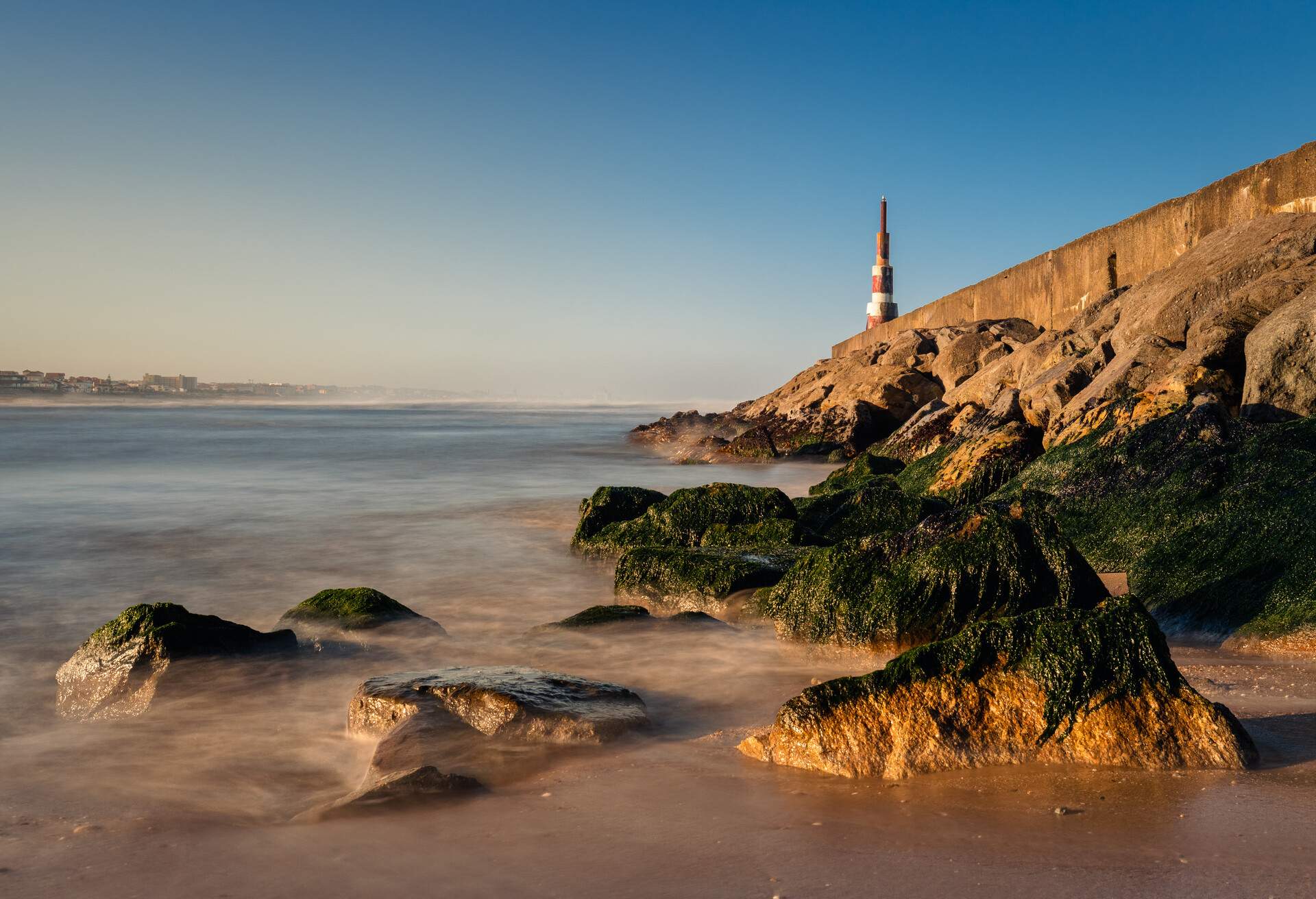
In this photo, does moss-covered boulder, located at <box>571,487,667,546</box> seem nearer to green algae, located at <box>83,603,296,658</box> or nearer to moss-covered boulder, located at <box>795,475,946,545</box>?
moss-covered boulder, located at <box>795,475,946,545</box>

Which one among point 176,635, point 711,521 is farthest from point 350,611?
point 711,521

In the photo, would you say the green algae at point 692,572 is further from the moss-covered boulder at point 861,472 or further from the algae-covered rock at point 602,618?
the moss-covered boulder at point 861,472

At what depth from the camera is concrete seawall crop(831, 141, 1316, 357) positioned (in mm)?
9156

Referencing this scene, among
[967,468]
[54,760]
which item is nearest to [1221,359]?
[967,468]

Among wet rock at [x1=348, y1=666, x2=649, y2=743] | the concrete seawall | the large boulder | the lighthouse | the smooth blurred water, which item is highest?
the lighthouse

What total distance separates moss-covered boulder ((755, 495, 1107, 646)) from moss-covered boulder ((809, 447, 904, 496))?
15.4ft

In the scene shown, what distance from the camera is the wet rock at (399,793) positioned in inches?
103

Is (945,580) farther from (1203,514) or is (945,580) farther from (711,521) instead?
(711,521)

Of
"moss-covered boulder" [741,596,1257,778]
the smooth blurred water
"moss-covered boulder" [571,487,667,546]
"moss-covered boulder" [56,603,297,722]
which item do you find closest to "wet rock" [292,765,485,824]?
"moss-covered boulder" [741,596,1257,778]

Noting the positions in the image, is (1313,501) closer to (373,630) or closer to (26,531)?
(373,630)

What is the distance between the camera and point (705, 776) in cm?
279

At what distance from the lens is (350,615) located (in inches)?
194

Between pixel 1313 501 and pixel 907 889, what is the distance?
3.73 meters

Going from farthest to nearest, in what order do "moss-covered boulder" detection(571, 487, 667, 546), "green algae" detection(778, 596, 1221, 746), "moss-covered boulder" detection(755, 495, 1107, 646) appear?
1. "moss-covered boulder" detection(571, 487, 667, 546)
2. "moss-covered boulder" detection(755, 495, 1107, 646)
3. "green algae" detection(778, 596, 1221, 746)
